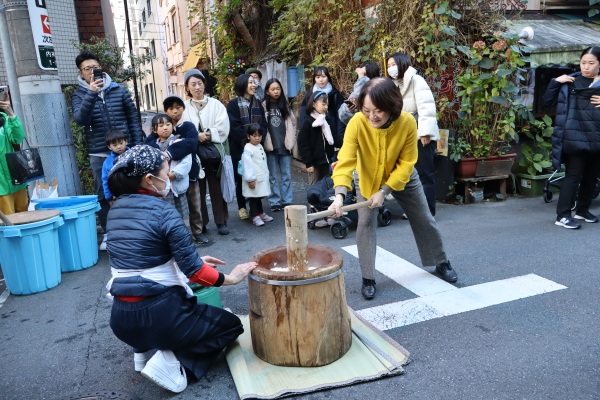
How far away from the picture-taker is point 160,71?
109 feet

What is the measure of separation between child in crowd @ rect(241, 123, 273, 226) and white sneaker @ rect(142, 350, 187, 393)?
11.6 ft

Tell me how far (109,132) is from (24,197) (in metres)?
1.25

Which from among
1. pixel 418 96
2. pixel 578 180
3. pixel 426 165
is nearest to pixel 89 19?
pixel 418 96

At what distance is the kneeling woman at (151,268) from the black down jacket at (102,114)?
2.94m

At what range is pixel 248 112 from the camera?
628 cm

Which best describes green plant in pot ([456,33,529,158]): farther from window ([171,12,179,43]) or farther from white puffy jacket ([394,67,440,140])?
window ([171,12,179,43])

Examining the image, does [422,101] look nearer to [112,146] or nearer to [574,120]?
[574,120]

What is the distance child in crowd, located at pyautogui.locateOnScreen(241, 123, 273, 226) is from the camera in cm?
611

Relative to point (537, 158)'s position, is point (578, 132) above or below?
above

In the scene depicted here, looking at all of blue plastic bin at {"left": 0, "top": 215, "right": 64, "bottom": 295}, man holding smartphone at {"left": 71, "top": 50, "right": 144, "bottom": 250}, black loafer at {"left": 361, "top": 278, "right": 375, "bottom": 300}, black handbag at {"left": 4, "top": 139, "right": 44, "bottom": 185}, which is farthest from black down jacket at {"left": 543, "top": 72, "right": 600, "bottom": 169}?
black handbag at {"left": 4, "top": 139, "right": 44, "bottom": 185}

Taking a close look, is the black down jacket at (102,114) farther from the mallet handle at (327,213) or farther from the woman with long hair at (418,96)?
the mallet handle at (327,213)

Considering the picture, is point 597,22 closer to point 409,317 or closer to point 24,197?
point 409,317

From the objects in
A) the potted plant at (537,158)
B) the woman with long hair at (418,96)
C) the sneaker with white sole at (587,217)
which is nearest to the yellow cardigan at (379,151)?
the woman with long hair at (418,96)

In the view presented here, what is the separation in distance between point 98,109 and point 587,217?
6.07 m
